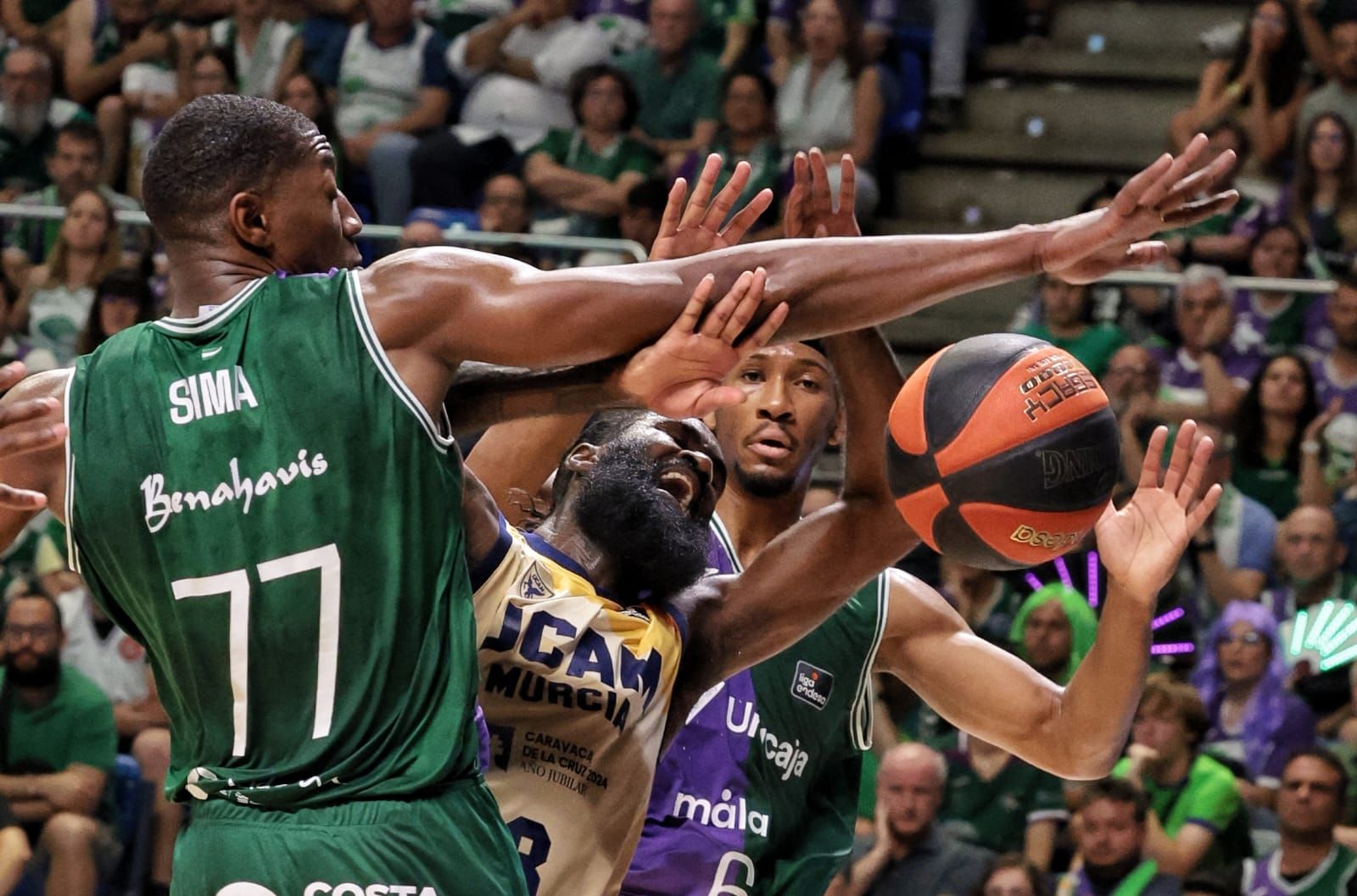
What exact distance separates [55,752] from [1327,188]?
19.6ft

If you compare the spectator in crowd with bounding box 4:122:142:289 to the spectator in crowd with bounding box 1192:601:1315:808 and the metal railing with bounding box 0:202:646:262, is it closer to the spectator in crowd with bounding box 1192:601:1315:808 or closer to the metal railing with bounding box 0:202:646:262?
the metal railing with bounding box 0:202:646:262

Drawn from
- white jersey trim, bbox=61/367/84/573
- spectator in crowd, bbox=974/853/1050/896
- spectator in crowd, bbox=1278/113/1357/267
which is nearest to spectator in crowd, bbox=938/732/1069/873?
spectator in crowd, bbox=974/853/1050/896

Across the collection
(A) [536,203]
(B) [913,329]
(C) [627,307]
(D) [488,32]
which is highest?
(C) [627,307]

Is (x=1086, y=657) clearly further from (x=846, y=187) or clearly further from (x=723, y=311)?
(x=723, y=311)

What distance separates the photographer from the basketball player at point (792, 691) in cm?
431

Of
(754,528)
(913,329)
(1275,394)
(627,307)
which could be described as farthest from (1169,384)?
(627,307)

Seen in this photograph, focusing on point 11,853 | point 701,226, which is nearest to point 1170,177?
point 701,226

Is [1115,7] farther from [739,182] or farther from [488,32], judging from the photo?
[739,182]

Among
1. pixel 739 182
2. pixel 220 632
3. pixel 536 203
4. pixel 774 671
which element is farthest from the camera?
pixel 536 203

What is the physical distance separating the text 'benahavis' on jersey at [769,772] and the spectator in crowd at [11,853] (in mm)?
3601

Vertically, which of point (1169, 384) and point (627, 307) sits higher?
point (627, 307)

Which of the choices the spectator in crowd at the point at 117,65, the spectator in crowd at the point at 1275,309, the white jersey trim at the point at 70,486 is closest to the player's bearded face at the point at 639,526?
the white jersey trim at the point at 70,486

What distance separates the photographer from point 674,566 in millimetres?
4141

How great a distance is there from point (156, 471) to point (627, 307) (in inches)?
31.2
